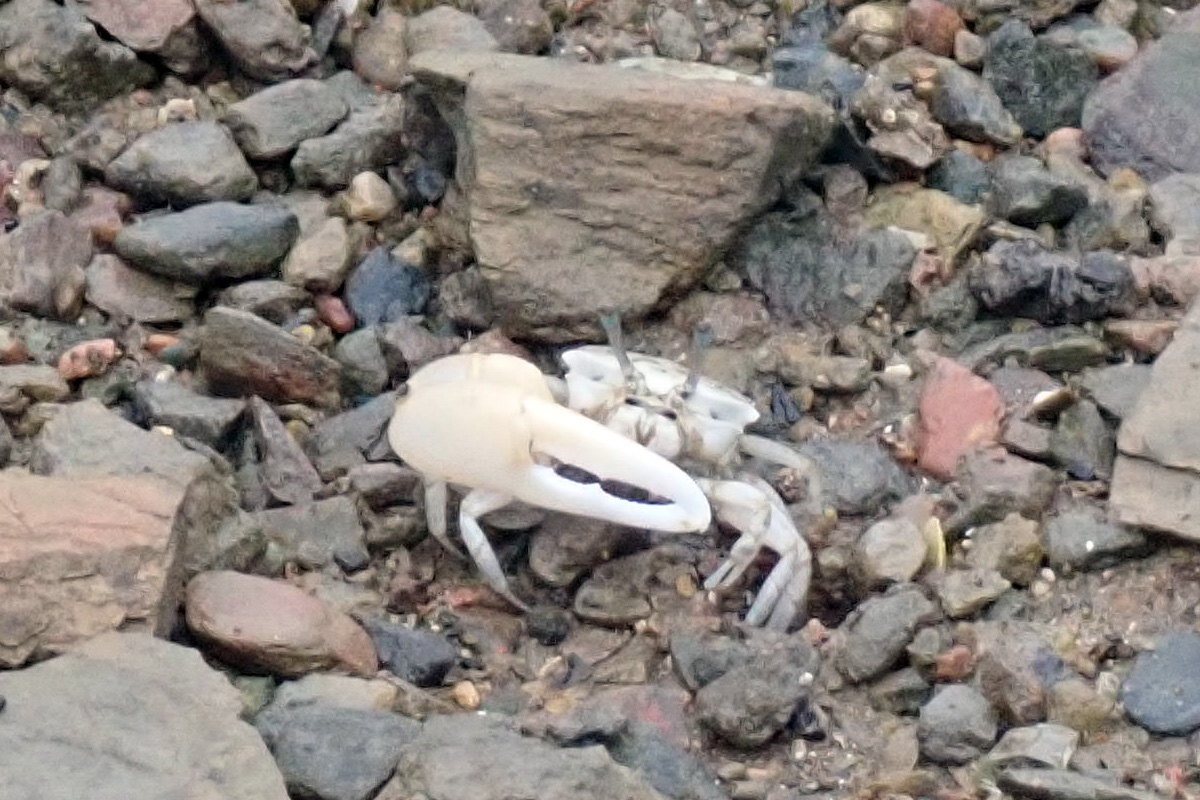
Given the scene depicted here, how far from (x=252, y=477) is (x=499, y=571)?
56 centimetres

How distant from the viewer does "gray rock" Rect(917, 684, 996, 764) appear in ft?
12.2

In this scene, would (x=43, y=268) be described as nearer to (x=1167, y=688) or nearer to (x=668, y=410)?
(x=668, y=410)

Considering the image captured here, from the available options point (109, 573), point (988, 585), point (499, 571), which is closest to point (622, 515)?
point (499, 571)

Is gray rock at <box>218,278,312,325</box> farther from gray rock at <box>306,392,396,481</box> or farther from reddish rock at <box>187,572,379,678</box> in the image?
reddish rock at <box>187,572,379,678</box>

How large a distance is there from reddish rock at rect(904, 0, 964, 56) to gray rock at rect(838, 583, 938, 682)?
5.81 ft

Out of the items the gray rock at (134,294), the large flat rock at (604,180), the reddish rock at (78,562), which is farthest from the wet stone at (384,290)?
the reddish rock at (78,562)

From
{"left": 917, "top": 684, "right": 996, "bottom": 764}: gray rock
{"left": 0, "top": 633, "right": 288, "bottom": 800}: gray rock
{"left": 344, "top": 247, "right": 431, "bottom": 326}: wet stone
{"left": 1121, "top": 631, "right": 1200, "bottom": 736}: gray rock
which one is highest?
{"left": 0, "top": 633, "right": 288, "bottom": 800}: gray rock

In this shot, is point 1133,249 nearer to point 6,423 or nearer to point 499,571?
point 499,571

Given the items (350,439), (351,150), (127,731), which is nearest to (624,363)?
(350,439)

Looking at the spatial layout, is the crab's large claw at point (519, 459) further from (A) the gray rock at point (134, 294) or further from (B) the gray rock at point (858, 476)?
(A) the gray rock at point (134, 294)

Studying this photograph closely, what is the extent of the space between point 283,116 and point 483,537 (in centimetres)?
136

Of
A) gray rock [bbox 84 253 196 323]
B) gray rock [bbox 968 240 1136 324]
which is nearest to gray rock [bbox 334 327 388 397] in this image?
gray rock [bbox 84 253 196 323]

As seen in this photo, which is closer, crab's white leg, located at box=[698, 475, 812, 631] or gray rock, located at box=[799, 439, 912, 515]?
crab's white leg, located at box=[698, 475, 812, 631]

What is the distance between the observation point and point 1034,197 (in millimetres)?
4789
